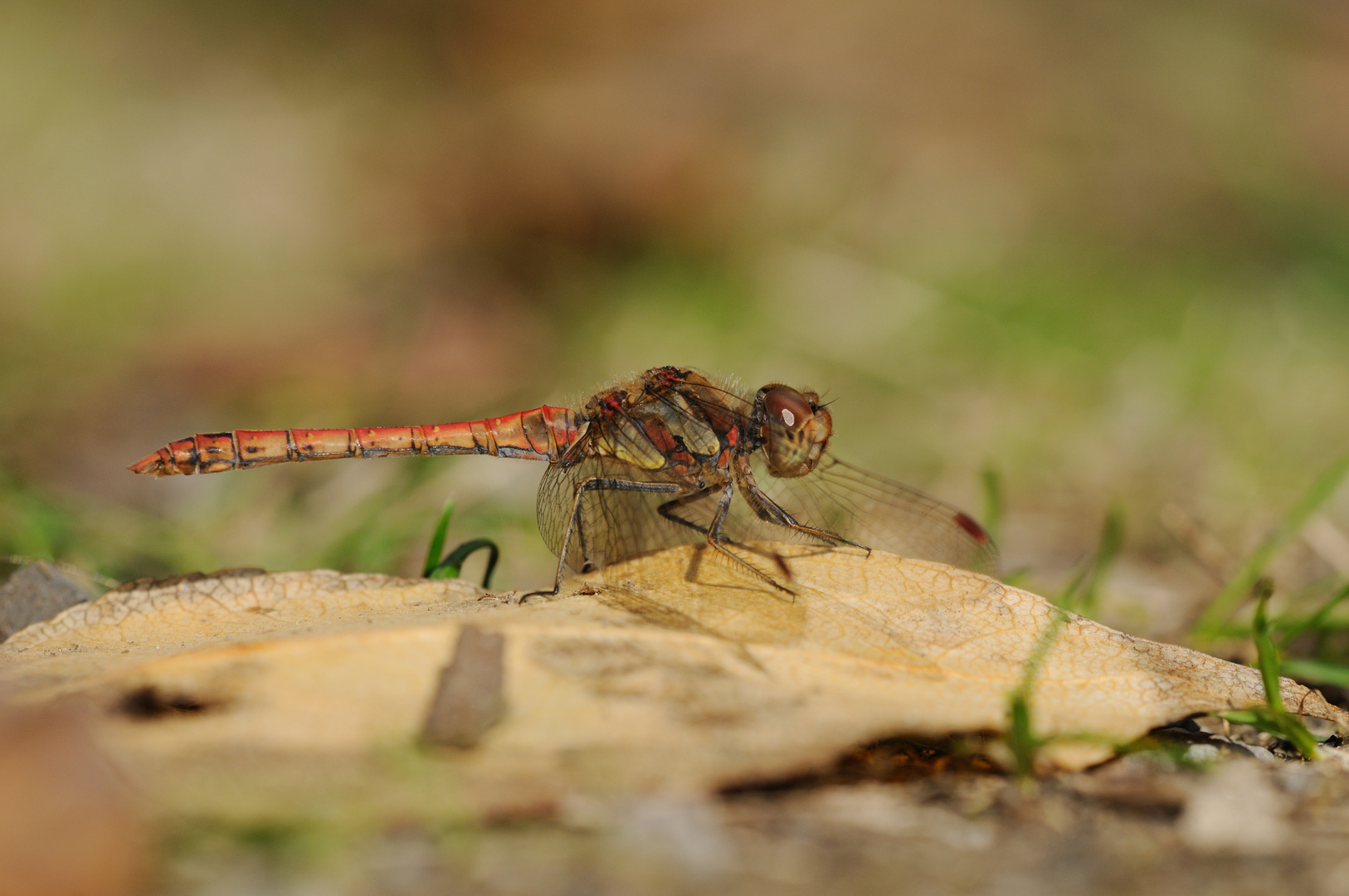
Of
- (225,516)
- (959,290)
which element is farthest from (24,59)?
(959,290)

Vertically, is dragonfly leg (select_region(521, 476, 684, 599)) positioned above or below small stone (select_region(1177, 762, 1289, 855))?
above

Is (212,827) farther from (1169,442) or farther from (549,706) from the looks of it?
(1169,442)

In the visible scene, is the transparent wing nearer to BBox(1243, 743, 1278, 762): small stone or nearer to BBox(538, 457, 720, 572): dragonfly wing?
BBox(538, 457, 720, 572): dragonfly wing

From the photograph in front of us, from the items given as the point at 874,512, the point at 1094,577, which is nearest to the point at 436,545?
the point at 874,512

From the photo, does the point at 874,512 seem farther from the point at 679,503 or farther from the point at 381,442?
the point at 381,442

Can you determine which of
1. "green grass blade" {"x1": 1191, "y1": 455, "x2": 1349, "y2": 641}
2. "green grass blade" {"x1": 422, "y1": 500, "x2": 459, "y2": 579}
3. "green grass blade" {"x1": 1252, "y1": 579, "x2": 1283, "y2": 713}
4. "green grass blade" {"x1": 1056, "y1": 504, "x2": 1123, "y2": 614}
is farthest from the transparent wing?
"green grass blade" {"x1": 1252, "y1": 579, "x2": 1283, "y2": 713}

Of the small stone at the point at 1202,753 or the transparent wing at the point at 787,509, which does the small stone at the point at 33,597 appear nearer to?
the transparent wing at the point at 787,509
